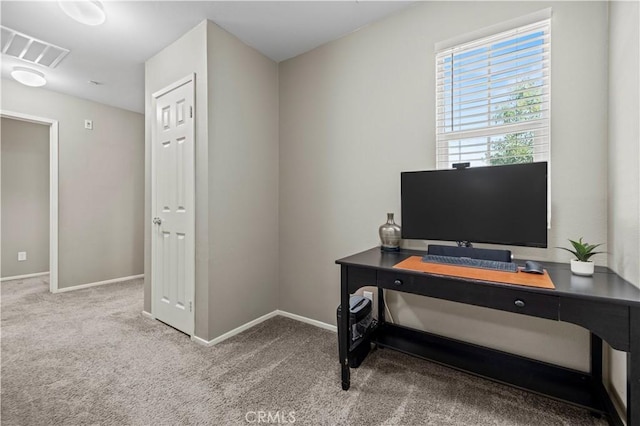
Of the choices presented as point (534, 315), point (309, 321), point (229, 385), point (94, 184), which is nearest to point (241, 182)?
point (309, 321)

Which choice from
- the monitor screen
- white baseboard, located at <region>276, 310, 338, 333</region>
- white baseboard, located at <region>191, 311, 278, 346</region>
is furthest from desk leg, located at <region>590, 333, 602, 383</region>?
white baseboard, located at <region>191, 311, 278, 346</region>

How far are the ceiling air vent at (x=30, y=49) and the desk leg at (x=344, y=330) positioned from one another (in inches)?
130

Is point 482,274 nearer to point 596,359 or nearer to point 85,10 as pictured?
point 596,359

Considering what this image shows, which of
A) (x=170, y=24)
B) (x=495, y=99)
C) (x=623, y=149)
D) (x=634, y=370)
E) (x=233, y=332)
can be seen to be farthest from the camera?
(x=233, y=332)

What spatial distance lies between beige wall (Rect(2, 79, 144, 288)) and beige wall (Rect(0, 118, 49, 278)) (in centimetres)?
139

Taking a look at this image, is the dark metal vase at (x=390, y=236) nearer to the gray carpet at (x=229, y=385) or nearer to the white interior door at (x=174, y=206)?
the gray carpet at (x=229, y=385)

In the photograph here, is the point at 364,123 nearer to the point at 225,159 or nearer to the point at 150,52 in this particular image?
the point at 225,159

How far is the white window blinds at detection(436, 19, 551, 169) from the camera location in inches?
66.2

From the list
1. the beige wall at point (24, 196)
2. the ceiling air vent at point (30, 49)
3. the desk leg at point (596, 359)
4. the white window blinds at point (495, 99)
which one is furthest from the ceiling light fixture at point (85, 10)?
the desk leg at point (596, 359)

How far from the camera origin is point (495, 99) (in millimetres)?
1816

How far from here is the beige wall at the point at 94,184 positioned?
353 centimetres

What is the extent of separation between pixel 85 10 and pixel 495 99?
285 centimetres

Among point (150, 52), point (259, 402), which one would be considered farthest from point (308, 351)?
point (150, 52)

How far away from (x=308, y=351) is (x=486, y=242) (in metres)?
1.46
